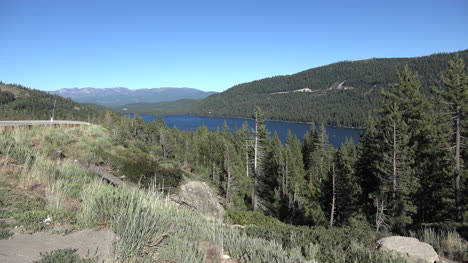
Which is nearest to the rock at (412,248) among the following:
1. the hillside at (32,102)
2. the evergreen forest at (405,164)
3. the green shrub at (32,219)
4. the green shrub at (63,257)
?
the green shrub at (63,257)

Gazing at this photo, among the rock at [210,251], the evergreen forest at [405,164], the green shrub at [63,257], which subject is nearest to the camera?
the green shrub at [63,257]

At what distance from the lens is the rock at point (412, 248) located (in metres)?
6.12

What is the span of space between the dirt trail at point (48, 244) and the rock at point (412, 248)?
18.1ft

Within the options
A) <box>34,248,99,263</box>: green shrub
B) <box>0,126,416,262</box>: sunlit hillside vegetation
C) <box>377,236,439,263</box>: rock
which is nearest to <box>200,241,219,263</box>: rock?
<box>0,126,416,262</box>: sunlit hillside vegetation

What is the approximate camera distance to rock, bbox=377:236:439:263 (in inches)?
Result: 241

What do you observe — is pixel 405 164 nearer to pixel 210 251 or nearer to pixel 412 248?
pixel 412 248

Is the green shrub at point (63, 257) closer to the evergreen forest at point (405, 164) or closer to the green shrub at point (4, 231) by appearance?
the green shrub at point (4, 231)

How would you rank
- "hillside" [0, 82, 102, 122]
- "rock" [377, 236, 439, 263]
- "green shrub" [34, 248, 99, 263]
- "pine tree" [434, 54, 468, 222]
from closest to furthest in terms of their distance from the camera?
"green shrub" [34, 248, 99, 263] → "rock" [377, 236, 439, 263] → "pine tree" [434, 54, 468, 222] → "hillside" [0, 82, 102, 122]

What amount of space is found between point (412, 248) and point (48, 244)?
7.12 m

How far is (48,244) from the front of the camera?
160 inches

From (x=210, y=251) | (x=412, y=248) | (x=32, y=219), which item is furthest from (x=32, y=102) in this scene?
(x=412, y=248)

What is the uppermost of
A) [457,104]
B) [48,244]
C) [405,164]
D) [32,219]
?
[457,104]

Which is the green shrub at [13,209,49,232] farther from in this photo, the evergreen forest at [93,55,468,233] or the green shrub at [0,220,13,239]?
the evergreen forest at [93,55,468,233]

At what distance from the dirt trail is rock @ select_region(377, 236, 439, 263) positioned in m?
5.51
